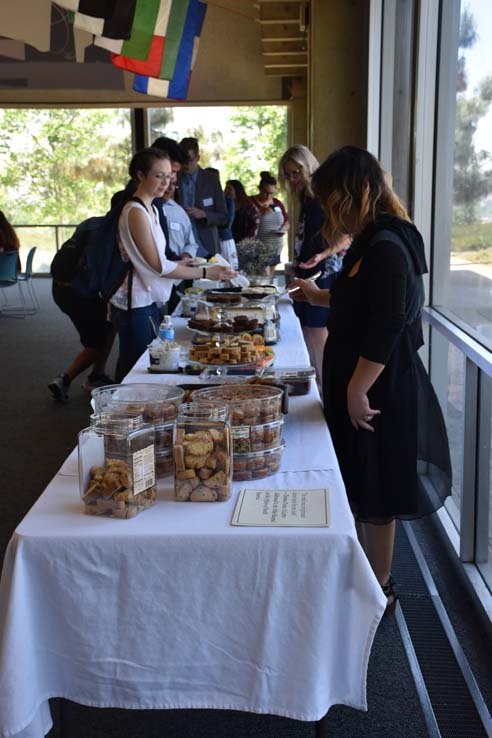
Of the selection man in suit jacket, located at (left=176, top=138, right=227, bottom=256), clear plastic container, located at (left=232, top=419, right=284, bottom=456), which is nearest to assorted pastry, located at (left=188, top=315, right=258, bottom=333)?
clear plastic container, located at (left=232, top=419, right=284, bottom=456)

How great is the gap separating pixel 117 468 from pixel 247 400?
380 millimetres

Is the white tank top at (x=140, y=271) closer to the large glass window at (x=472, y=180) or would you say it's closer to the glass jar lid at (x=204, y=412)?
the large glass window at (x=472, y=180)

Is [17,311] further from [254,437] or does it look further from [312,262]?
[254,437]

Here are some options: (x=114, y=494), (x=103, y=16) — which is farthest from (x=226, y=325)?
(x=103, y=16)

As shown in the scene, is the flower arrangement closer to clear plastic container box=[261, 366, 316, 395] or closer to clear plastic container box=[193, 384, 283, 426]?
clear plastic container box=[261, 366, 316, 395]

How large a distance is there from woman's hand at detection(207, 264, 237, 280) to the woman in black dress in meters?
1.88

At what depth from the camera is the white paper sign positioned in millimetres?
1529

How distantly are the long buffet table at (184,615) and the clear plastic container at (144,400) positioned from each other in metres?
0.29

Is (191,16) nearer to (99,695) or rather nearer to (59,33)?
(99,695)

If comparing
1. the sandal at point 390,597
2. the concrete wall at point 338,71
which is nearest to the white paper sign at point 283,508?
the sandal at point 390,597

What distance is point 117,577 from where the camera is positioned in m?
1.51

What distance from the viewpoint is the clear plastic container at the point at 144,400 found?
5.83 ft

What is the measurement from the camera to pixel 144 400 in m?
1.89

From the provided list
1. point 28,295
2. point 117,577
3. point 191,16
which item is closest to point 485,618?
point 117,577
